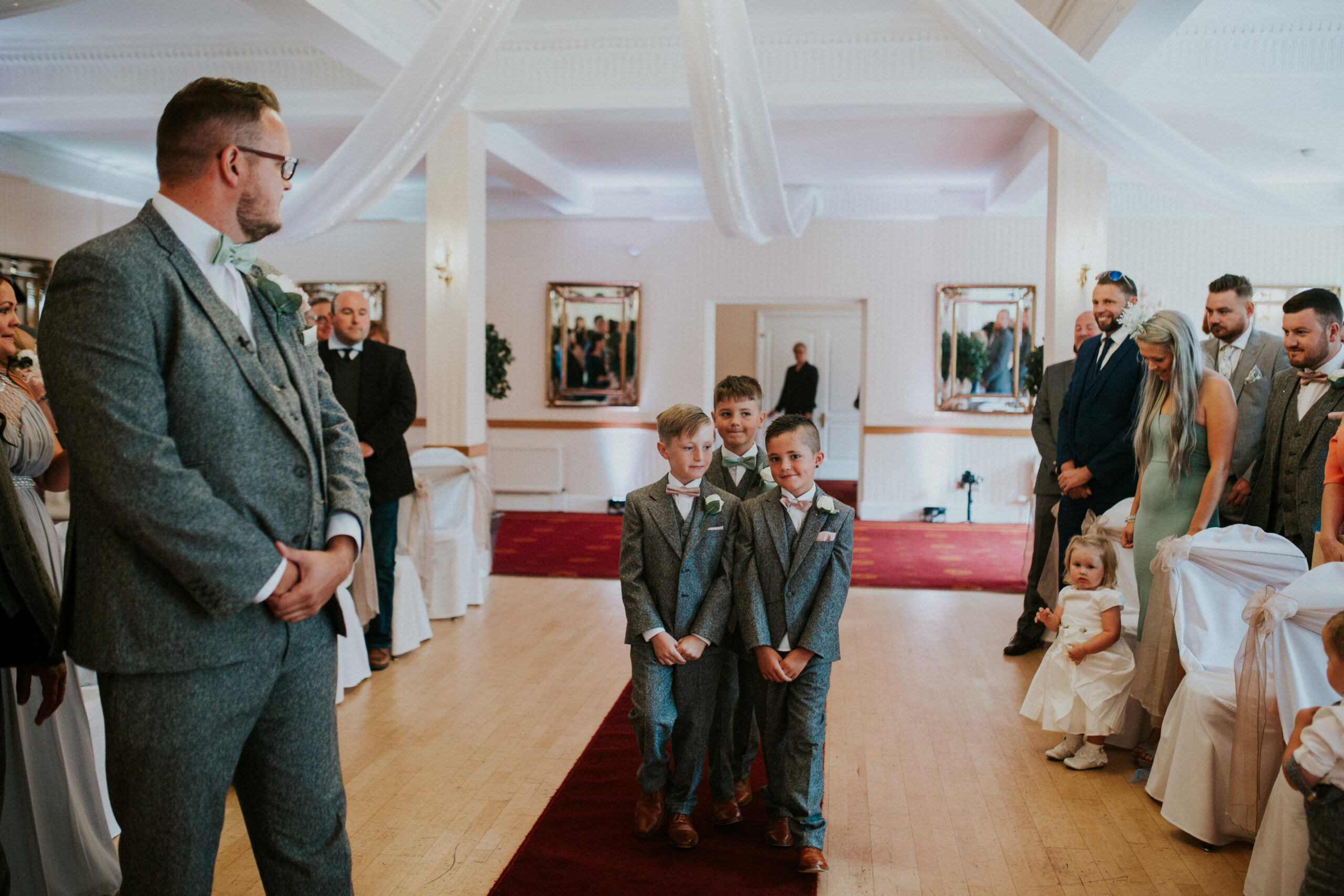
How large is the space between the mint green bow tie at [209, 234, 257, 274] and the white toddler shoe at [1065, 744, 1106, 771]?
3.08 meters

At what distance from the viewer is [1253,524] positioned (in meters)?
3.66

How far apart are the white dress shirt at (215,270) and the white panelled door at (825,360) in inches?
455

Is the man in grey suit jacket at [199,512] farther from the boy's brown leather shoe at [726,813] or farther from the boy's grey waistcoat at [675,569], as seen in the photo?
the boy's brown leather shoe at [726,813]

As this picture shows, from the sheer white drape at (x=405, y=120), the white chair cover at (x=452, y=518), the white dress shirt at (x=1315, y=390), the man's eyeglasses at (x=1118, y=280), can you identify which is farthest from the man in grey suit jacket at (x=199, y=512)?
the white chair cover at (x=452, y=518)

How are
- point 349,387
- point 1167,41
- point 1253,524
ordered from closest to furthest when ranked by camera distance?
point 1253,524 → point 349,387 → point 1167,41

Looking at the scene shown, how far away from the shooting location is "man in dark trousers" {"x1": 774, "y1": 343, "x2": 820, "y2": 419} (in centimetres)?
1197

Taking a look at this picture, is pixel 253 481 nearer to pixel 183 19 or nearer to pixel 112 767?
pixel 112 767

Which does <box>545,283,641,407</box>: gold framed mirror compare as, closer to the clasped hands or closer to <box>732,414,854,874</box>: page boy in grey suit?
<box>732,414,854,874</box>: page boy in grey suit

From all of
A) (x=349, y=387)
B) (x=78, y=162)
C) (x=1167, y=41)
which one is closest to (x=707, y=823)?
(x=349, y=387)

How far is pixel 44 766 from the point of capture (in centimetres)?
229

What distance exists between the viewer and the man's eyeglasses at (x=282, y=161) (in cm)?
158

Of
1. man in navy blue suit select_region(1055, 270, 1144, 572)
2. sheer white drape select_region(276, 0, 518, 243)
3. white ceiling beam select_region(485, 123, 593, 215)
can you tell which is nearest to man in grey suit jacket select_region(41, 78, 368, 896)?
sheer white drape select_region(276, 0, 518, 243)

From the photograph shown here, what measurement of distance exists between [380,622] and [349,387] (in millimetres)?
1143

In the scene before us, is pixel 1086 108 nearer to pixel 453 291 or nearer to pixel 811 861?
pixel 811 861
